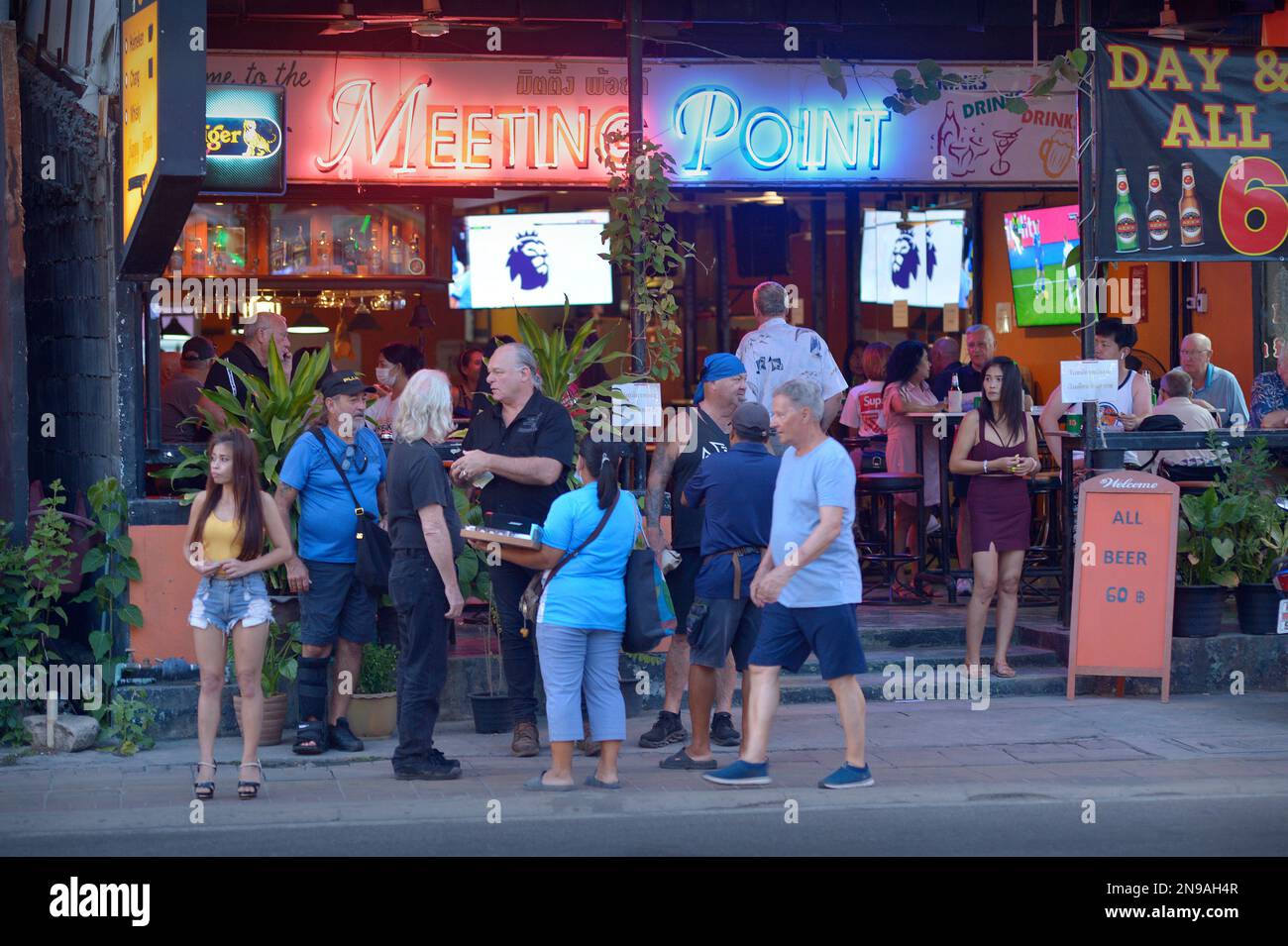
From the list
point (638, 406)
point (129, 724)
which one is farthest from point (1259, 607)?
point (129, 724)

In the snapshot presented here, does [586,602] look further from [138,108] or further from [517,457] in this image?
[138,108]

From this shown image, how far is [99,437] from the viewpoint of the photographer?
392 inches

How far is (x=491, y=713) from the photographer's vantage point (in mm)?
9289

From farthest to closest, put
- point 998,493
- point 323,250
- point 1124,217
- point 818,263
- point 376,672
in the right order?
1. point 818,263
2. point 323,250
3. point 1124,217
4. point 998,493
5. point 376,672

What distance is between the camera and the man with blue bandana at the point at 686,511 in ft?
28.8

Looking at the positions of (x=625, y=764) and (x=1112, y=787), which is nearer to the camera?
(x=1112, y=787)

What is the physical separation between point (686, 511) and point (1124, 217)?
4.08m

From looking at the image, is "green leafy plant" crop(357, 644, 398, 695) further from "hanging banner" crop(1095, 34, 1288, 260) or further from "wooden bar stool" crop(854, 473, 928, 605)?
"hanging banner" crop(1095, 34, 1288, 260)

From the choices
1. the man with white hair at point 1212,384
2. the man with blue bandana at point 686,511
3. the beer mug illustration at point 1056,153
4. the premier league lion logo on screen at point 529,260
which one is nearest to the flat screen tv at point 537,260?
the premier league lion logo on screen at point 529,260

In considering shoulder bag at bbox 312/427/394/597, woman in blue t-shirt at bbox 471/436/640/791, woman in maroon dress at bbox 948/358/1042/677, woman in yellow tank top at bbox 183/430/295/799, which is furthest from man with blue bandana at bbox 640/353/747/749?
woman in yellow tank top at bbox 183/430/295/799

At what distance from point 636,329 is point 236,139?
9.89 feet

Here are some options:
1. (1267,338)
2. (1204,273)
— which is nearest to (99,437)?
(1267,338)

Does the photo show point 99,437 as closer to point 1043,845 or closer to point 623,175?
point 623,175

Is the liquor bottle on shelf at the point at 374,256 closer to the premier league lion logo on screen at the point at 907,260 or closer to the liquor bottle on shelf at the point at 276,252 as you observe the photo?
the liquor bottle on shelf at the point at 276,252
